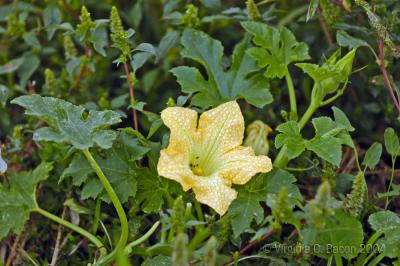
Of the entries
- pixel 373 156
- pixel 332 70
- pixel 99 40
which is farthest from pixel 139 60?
pixel 373 156

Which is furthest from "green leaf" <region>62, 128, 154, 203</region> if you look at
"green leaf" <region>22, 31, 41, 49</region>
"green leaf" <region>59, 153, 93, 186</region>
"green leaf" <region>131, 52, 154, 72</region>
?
"green leaf" <region>22, 31, 41, 49</region>

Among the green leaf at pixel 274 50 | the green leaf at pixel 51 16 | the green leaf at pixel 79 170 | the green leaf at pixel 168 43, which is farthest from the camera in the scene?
the green leaf at pixel 51 16

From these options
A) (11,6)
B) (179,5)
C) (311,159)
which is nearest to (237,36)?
(179,5)

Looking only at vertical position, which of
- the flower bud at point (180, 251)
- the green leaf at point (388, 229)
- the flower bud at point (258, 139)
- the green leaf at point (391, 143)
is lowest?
the green leaf at point (388, 229)

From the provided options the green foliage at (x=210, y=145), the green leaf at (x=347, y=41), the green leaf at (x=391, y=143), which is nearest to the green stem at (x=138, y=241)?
the green foliage at (x=210, y=145)

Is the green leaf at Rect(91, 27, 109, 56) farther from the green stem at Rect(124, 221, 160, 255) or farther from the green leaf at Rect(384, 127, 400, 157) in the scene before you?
the green leaf at Rect(384, 127, 400, 157)

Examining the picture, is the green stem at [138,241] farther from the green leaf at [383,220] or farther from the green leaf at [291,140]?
the green leaf at [383,220]

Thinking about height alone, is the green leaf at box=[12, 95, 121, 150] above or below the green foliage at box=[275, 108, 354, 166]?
above

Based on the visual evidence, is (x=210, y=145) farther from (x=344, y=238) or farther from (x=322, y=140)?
(x=344, y=238)
